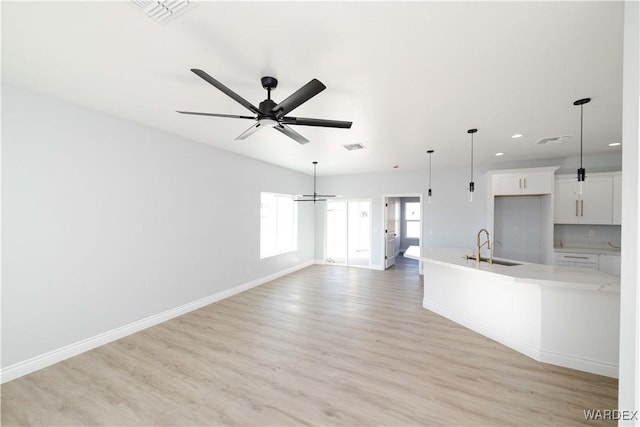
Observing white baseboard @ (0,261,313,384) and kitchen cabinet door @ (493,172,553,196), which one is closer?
white baseboard @ (0,261,313,384)

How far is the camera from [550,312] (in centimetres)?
253

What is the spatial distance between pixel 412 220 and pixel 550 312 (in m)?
7.28

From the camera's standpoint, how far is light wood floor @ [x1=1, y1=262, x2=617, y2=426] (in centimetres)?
188

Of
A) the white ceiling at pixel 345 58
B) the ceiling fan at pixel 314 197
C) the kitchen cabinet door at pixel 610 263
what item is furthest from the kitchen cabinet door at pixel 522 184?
the ceiling fan at pixel 314 197

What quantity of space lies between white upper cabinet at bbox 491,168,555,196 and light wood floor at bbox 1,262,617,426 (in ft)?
10.5

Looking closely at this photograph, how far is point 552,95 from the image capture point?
92.9 inches

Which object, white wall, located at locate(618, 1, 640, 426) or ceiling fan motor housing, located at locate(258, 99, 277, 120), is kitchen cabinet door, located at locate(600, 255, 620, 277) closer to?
white wall, located at locate(618, 1, 640, 426)

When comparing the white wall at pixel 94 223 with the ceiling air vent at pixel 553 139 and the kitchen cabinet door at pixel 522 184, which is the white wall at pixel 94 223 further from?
the kitchen cabinet door at pixel 522 184

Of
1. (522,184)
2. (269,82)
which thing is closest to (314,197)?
(522,184)

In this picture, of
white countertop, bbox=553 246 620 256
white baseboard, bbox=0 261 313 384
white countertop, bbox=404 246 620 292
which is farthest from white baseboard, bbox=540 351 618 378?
white baseboard, bbox=0 261 313 384

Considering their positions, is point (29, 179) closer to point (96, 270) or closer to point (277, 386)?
point (96, 270)

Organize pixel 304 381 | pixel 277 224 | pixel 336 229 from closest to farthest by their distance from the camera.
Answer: pixel 304 381
pixel 277 224
pixel 336 229

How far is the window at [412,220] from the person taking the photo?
31.1 ft

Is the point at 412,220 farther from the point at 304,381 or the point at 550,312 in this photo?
the point at 304,381
